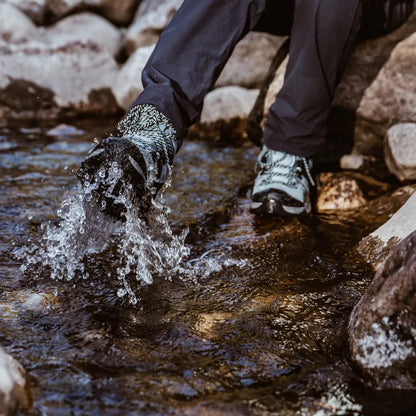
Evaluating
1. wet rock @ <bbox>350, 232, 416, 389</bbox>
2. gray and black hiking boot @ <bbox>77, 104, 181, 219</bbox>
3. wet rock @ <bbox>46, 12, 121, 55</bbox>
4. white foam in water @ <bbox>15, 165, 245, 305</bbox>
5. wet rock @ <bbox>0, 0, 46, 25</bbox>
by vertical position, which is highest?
wet rock @ <bbox>0, 0, 46, 25</bbox>

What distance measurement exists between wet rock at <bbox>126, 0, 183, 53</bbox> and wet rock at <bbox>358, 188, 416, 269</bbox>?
4.43 meters

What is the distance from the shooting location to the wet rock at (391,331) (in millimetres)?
1344

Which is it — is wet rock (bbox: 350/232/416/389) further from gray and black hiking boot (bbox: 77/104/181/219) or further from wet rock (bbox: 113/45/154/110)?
wet rock (bbox: 113/45/154/110)

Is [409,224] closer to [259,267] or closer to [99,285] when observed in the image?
[259,267]

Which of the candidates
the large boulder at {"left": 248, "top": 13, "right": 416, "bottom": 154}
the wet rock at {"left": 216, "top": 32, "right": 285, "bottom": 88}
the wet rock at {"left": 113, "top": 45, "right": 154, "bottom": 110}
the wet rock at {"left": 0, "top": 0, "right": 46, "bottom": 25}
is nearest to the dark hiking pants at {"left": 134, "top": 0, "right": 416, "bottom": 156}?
the large boulder at {"left": 248, "top": 13, "right": 416, "bottom": 154}

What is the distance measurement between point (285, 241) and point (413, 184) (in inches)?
37.3

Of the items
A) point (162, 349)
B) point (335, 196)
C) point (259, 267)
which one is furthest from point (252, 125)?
point (162, 349)

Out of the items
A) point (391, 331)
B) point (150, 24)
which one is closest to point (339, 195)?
point (391, 331)

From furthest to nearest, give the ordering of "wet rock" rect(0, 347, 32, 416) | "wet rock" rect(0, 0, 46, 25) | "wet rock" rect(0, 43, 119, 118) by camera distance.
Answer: "wet rock" rect(0, 0, 46, 25) < "wet rock" rect(0, 43, 119, 118) < "wet rock" rect(0, 347, 32, 416)

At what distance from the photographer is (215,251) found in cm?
226

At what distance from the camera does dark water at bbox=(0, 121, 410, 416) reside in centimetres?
132

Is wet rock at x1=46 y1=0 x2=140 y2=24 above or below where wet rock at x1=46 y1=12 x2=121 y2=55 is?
above

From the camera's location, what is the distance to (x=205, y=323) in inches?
65.7

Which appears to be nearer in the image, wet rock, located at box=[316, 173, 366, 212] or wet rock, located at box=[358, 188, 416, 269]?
wet rock, located at box=[358, 188, 416, 269]
